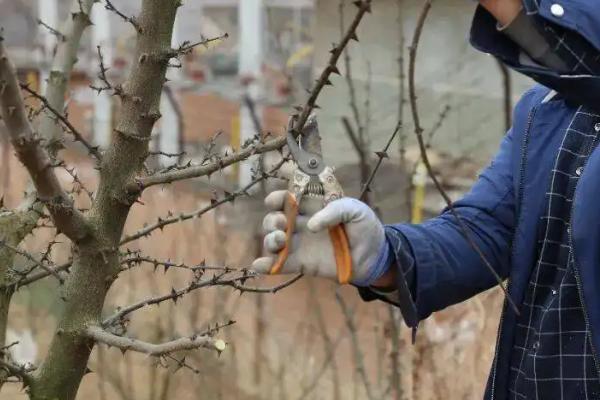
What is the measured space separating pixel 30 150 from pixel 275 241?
1.20ft

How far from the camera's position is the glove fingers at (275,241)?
133 cm

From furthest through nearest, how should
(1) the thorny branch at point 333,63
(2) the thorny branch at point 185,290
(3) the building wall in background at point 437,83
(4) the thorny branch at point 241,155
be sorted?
(3) the building wall in background at point 437,83 → (2) the thorny branch at point 185,290 → (4) the thorny branch at point 241,155 → (1) the thorny branch at point 333,63

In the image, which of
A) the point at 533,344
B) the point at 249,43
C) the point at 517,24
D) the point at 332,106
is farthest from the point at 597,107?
the point at 249,43

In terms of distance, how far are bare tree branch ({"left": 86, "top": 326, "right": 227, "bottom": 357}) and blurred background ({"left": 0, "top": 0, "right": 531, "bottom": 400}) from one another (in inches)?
16.1

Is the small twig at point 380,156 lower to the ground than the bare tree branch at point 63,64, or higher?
lower

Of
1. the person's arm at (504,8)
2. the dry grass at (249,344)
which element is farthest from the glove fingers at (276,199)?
the dry grass at (249,344)

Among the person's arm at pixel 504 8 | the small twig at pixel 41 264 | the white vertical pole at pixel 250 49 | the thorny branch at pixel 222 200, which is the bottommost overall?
the small twig at pixel 41 264

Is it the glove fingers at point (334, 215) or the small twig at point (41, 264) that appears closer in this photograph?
the glove fingers at point (334, 215)

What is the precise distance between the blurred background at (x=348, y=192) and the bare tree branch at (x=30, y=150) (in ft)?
1.27

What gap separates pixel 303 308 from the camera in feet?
17.8

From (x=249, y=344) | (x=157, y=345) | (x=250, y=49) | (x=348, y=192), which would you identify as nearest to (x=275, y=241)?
(x=157, y=345)

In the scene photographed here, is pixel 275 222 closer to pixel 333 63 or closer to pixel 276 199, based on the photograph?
pixel 276 199

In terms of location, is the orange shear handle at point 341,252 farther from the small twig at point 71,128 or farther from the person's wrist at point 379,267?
the small twig at point 71,128

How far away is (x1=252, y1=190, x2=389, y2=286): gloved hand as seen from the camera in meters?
1.34
